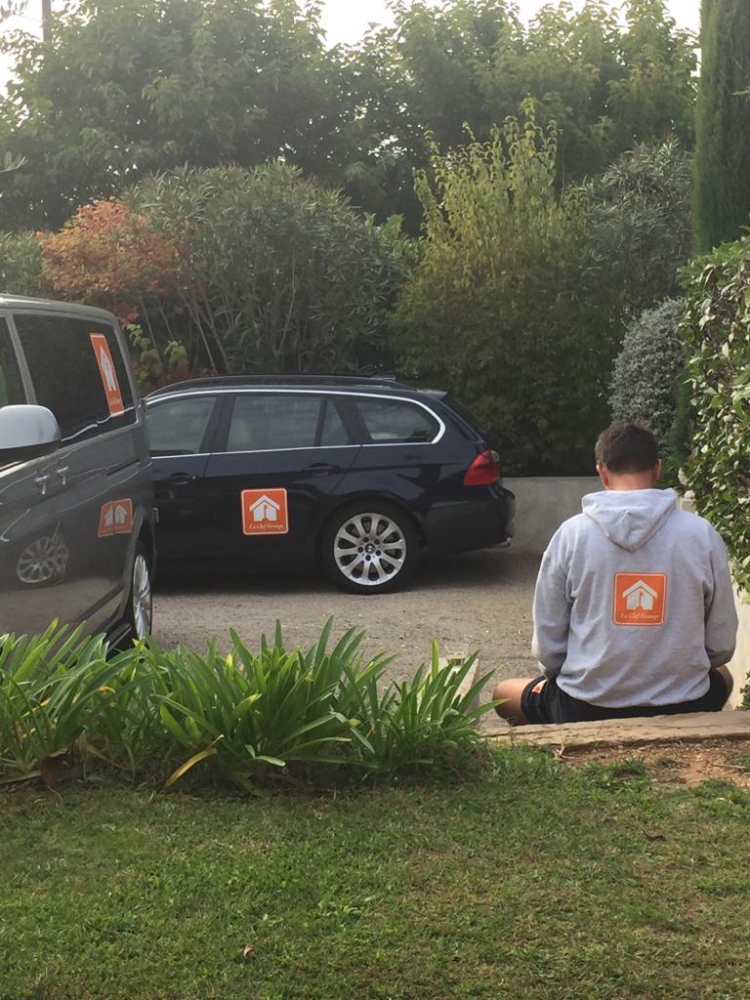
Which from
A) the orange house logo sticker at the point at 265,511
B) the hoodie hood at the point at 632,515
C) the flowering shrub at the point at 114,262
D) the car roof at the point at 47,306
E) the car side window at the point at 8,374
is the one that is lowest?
the orange house logo sticker at the point at 265,511

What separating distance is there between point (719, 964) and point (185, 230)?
12.5 metres

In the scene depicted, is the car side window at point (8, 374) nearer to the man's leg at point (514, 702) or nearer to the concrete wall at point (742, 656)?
the man's leg at point (514, 702)

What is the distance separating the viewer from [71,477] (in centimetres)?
621

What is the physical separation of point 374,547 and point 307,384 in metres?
1.41

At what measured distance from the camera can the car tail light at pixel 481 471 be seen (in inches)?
425

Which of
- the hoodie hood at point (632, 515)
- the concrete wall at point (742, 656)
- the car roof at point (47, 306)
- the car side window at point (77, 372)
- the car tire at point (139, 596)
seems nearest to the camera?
the hoodie hood at point (632, 515)

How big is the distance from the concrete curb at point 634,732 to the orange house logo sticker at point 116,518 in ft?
9.15

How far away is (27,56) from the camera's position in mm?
24094

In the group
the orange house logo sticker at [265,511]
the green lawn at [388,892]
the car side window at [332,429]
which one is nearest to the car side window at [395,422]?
the car side window at [332,429]

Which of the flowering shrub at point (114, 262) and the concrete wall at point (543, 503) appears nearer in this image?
the concrete wall at point (543, 503)

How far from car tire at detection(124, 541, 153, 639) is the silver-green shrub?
5.57m

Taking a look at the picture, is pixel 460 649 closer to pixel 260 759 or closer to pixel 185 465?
pixel 185 465

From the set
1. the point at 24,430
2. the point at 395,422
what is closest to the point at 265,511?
the point at 395,422

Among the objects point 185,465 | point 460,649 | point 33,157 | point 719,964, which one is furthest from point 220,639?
point 33,157
